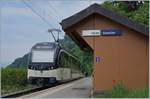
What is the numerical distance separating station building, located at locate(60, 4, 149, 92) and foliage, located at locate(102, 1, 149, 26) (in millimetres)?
12751

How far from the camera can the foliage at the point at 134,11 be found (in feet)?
104

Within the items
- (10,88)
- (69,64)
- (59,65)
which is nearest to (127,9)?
(69,64)

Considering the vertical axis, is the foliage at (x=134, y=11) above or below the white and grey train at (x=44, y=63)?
above

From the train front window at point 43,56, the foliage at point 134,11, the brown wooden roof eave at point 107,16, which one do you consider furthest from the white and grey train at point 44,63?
the brown wooden roof eave at point 107,16

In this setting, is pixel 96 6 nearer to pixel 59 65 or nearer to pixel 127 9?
pixel 59 65

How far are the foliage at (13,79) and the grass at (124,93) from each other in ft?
37.5

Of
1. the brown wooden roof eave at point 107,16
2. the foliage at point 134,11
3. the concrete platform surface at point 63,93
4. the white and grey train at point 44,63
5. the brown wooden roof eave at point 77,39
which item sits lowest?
Result: the concrete platform surface at point 63,93

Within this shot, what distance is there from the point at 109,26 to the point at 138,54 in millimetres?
1667

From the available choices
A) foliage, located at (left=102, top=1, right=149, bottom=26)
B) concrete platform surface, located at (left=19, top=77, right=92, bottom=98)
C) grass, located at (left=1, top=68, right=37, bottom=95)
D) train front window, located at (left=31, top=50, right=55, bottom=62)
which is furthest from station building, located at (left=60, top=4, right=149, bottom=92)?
foliage, located at (left=102, top=1, right=149, bottom=26)

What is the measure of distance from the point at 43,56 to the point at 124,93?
1256 centimetres

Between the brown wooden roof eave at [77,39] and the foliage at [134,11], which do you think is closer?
the brown wooden roof eave at [77,39]

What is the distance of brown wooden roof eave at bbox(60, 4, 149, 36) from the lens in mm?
17391

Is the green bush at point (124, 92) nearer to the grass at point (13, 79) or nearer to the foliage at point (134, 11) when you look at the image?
the grass at point (13, 79)

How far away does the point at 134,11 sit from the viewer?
35281 mm
